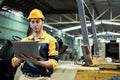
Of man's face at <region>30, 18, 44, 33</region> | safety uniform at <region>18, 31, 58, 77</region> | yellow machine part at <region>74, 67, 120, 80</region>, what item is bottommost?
yellow machine part at <region>74, 67, 120, 80</region>

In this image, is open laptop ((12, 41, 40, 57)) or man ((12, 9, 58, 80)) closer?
open laptop ((12, 41, 40, 57))

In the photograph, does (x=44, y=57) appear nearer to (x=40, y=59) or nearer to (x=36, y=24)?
→ (x=40, y=59)

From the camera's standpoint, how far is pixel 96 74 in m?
3.82

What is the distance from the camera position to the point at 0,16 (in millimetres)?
8344

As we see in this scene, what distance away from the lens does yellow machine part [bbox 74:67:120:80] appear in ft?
12.2

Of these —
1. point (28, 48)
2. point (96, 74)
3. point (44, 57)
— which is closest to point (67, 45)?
point (96, 74)

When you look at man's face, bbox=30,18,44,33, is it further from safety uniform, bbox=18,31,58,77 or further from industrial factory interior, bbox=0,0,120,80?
industrial factory interior, bbox=0,0,120,80

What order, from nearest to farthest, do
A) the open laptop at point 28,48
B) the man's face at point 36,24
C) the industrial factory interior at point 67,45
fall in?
the open laptop at point 28,48, the man's face at point 36,24, the industrial factory interior at point 67,45

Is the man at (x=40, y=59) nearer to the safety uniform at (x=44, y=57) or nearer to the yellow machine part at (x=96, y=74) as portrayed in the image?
the safety uniform at (x=44, y=57)

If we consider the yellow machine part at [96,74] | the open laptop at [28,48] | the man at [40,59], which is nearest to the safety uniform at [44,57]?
the man at [40,59]

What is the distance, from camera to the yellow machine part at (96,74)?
3.71 metres

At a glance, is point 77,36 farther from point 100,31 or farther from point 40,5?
point 40,5

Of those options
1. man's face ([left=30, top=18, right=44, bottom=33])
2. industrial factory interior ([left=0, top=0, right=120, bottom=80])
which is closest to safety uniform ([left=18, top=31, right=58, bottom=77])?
man's face ([left=30, top=18, right=44, bottom=33])

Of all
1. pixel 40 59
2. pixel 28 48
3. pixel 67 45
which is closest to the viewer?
pixel 28 48
